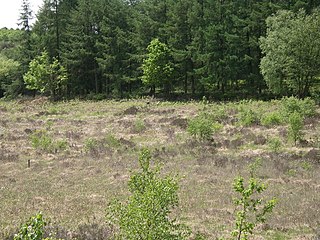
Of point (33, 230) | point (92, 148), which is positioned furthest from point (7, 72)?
point (33, 230)

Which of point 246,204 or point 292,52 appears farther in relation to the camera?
point 292,52

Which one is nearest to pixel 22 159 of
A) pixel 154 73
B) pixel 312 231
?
pixel 312 231

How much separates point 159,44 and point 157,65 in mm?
2495

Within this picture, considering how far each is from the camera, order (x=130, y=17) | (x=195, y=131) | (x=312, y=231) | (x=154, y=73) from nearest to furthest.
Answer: (x=312, y=231)
(x=195, y=131)
(x=154, y=73)
(x=130, y=17)

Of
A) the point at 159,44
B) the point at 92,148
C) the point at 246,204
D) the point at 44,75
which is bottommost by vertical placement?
the point at 92,148

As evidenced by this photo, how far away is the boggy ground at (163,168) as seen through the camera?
1082 centimetres

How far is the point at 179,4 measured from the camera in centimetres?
4497

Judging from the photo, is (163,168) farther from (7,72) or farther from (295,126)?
(7,72)

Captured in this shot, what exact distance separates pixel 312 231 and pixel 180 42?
38233mm

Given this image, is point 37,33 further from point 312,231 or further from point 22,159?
point 312,231

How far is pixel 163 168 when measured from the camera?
16922mm

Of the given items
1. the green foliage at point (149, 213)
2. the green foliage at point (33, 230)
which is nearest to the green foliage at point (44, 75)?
the green foliage at point (149, 213)

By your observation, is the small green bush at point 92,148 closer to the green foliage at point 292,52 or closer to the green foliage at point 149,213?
the green foliage at point 149,213

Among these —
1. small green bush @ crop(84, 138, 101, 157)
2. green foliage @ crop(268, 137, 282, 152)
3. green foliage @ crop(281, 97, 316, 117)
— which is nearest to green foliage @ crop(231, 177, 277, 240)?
green foliage @ crop(268, 137, 282, 152)
